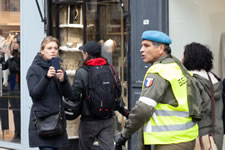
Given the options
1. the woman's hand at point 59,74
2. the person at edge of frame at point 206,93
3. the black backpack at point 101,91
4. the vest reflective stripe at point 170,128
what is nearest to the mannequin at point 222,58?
the black backpack at point 101,91

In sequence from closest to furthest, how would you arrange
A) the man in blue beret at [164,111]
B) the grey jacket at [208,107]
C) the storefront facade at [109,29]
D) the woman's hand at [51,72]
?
the man in blue beret at [164,111], the grey jacket at [208,107], the woman's hand at [51,72], the storefront facade at [109,29]

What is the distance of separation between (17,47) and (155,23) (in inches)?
124

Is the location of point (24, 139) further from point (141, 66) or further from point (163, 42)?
point (163, 42)

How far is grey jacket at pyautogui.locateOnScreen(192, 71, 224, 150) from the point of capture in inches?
162

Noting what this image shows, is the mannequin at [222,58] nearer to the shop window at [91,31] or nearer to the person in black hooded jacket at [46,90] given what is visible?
the shop window at [91,31]

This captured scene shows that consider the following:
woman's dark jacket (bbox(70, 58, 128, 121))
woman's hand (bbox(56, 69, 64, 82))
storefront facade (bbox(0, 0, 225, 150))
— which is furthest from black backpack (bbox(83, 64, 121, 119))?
storefront facade (bbox(0, 0, 225, 150))

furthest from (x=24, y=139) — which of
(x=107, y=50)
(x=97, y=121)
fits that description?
(x=97, y=121)

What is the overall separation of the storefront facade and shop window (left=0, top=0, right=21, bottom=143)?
20mm

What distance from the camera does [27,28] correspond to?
300 inches

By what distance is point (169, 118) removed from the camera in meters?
3.37

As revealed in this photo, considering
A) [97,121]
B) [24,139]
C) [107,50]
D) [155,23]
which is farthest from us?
[24,139]

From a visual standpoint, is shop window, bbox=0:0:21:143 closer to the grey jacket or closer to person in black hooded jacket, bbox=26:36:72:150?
person in black hooded jacket, bbox=26:36:72:150

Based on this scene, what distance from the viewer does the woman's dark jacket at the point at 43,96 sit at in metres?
4.52

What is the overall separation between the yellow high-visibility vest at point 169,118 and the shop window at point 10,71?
5071 millimetres
